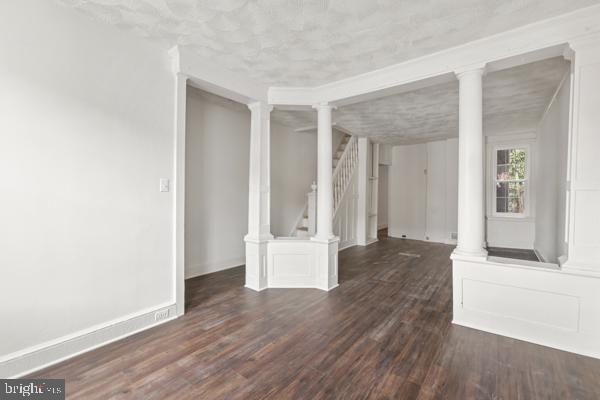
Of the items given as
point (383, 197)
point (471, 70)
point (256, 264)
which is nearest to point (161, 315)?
point (256, 264)

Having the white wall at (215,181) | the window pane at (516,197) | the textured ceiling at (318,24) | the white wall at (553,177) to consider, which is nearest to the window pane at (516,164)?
the window pane at (516,197)

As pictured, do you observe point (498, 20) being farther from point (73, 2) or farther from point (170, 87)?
point (73, 2)

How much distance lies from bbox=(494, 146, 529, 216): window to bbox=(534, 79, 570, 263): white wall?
1.37 feet

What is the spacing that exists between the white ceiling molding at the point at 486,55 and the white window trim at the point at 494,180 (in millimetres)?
4590

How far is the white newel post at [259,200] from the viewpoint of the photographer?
12.3 ft

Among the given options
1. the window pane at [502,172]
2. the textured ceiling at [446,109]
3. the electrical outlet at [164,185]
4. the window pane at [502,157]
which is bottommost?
the electrical outlet at [164,185]

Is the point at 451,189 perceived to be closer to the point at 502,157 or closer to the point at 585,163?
the point at 502,157

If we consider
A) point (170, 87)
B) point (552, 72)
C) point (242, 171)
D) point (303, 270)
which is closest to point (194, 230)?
point (242, 171)

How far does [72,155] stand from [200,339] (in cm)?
193

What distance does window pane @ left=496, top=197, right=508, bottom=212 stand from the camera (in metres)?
6.51

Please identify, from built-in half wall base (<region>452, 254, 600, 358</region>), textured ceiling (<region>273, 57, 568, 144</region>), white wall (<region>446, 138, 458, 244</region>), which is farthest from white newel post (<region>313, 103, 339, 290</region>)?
white wall (<region>446, 138, 458, 244</region>)

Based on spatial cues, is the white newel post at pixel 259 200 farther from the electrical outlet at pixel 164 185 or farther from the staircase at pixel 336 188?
the staircase at pixel 336 188

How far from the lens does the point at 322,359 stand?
2.18 meters

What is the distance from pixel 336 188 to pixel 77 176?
16.0ft
